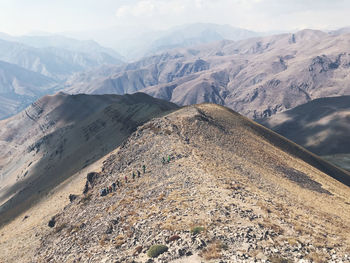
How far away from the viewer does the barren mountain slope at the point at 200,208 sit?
64.0 feet

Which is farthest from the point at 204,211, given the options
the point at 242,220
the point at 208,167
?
the point at 208,167

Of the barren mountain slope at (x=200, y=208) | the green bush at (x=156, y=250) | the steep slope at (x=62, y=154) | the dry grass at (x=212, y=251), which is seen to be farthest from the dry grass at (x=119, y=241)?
the steep slope at (x=62, y=154)

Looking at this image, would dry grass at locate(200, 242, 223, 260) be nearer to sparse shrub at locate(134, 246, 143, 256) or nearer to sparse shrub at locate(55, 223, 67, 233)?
sparse shrub at locate(134, 246, 143, 256)

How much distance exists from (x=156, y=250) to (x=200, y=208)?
6.75 metres

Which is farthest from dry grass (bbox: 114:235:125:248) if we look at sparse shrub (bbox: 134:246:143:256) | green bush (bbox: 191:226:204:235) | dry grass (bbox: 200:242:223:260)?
dry grass (bbox: 200:242:223:260)

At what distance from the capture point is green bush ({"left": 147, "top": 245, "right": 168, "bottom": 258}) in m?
19.7

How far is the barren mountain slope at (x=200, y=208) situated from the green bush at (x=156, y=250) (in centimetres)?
52

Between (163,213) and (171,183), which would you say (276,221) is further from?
(171,183)

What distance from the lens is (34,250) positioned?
36031 millimetres

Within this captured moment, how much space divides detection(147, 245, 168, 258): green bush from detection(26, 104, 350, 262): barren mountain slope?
1.71ft

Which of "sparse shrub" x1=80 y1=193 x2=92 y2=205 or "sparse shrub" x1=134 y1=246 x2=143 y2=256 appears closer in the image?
"sparse shrub" x1=134 y1=246 x2=143 y2=256

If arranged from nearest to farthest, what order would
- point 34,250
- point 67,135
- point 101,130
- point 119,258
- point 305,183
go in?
1. point 119,258
2. point 34,250
3. point 305,183
4. point 101,130
5. point 67,135

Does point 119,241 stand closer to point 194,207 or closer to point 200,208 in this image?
point 194,207

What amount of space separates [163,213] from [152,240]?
412 centimetres
